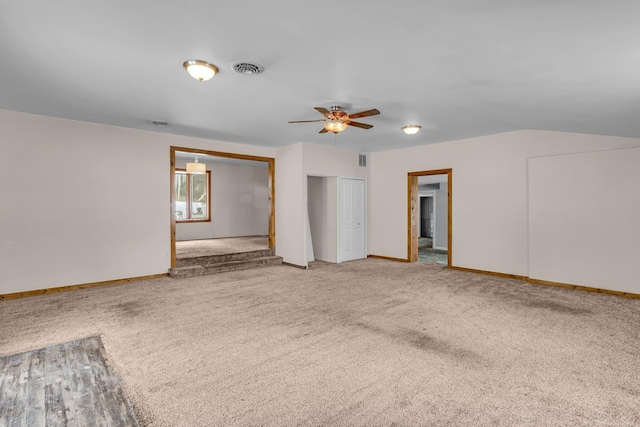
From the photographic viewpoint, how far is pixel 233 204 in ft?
36.3

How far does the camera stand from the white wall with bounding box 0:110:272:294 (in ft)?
16.2

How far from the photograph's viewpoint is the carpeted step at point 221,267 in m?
6.24

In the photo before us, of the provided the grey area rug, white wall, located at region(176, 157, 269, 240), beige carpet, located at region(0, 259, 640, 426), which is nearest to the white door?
beige carpet, located at region(0, 259, 640, 426)

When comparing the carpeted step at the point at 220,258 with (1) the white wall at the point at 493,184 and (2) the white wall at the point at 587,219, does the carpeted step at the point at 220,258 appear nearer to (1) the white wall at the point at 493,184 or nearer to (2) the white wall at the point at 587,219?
(1) the white wall at the point at 493,184

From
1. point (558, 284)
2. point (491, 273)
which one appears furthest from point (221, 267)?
point (558, 284)

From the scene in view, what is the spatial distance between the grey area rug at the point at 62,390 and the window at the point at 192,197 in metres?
7.52

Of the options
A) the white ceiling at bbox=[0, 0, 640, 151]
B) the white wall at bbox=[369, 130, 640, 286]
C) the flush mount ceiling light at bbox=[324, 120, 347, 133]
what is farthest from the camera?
the white wall at bbox=[369, 130, 640, 286]

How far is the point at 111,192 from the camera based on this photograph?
5727 mm

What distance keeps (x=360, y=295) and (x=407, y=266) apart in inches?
103

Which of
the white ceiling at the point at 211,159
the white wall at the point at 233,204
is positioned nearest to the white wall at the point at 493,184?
the white ceiling at the point at 211,159

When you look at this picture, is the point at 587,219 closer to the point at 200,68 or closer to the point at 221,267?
the point at 200,68

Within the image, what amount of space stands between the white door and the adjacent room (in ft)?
0.35

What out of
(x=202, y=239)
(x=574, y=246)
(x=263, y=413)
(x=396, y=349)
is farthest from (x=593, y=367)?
(x=202, y=239)

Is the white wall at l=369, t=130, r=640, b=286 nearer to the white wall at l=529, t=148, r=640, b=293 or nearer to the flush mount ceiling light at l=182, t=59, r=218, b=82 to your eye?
the white wall at l=529, t=148, r=640, b=293
